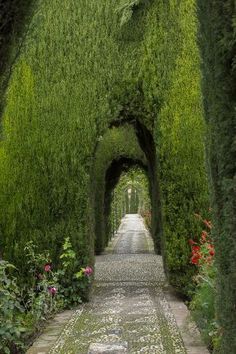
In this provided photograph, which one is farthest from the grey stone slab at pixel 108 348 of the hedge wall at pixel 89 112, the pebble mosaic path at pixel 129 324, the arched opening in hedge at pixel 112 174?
the arched opening in hedge at pixel 112 174

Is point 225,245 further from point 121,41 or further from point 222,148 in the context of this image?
point 121,41

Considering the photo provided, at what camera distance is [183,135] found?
911 centimetres

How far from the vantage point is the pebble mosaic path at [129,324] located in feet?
19.5

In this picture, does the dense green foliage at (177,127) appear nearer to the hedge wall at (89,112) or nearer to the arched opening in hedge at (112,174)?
the hedge wall at (89,112)

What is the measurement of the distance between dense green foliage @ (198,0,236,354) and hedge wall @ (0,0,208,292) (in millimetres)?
5161

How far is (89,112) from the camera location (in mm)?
9203

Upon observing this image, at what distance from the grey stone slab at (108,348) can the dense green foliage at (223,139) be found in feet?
6.57

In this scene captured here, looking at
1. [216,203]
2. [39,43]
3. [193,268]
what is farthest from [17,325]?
[39,43]

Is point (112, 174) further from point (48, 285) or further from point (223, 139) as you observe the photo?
point (223, 139)

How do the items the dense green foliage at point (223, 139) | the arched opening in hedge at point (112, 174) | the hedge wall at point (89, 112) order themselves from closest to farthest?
the dense green foliage at point (223, 139), the hedge wall at point (89, 112), the arched opening in hedge at point (112, 174)

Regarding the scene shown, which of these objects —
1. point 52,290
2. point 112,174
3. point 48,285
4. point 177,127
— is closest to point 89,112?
point 177,127

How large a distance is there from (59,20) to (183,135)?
2.91m

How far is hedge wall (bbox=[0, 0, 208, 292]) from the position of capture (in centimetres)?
902

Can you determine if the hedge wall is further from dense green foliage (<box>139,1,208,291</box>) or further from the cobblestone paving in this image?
the cobblestone paving
